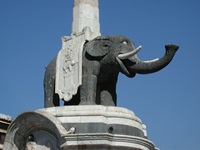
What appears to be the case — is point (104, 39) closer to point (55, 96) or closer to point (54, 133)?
point (55, 96)

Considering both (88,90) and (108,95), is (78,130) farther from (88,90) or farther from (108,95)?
(108,95)

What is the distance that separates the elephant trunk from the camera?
12.8 meters

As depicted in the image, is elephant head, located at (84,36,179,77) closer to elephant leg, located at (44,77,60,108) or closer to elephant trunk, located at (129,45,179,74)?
elephant trunk, located at (129,45,179,74)

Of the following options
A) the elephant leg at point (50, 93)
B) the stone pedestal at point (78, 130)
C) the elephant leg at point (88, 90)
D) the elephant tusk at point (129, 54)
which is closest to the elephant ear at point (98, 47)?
the elephant tusk at point (129, 54)

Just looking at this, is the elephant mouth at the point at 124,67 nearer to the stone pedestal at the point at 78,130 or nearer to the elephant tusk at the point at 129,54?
the elephant tusk at the point at 129,54

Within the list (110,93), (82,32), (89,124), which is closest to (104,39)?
(82,32)

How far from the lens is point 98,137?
1130 centimetres

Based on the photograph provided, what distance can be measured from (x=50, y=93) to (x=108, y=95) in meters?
2.04

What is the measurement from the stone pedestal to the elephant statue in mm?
818

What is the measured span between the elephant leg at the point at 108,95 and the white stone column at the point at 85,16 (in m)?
2.34

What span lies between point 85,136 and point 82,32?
14.0 feet

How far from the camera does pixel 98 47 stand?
13.5m

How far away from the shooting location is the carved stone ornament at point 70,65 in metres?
13.3

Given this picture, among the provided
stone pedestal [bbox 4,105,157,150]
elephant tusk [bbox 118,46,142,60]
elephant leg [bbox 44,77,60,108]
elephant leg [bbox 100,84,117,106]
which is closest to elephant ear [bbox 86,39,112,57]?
elephant tusk [bbox 118,46,142,60]
